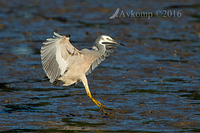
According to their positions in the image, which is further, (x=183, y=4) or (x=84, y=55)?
(x=183, y=4)

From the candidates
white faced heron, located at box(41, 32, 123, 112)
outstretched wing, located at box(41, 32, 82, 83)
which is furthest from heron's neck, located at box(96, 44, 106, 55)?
outstretched wing, located at box(41, 32, 82, 83)

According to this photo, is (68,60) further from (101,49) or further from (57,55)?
(101,49)

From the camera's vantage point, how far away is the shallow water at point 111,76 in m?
7.02

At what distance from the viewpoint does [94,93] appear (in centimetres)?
879

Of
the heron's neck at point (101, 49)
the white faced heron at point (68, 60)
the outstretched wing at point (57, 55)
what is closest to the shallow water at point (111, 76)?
the white faced heron at point (68, 60)

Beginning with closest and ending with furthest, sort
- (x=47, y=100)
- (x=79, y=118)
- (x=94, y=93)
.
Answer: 1. (x=79, y=118)
2. (x=47, y=100)
3. (x=94, y=93)

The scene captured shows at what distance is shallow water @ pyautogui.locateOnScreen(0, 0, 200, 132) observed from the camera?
702cm

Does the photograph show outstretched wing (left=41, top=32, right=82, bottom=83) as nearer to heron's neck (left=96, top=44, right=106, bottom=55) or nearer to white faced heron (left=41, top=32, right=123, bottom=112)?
white faced heron (left=41, top=32, right=123, bottom=112)

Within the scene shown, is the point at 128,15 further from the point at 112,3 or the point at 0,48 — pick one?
the point at 0,48

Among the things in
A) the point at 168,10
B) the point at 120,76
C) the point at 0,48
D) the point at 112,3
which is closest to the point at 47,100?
the point at 120,76

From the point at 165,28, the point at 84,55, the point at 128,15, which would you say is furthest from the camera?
the point at 128,15

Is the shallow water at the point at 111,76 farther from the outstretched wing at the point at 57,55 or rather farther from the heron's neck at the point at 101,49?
the heron's neck at the point at 101,49

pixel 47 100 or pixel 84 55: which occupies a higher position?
pixel 84 55

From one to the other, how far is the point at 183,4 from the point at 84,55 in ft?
44.2
